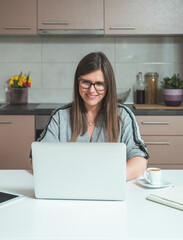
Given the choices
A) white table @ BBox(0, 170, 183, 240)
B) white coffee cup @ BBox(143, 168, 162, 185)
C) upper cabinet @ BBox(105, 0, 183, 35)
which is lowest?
white table @ BBox(0, 170, 183, 240)

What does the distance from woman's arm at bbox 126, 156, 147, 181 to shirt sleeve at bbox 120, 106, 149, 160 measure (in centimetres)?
5

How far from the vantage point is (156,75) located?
3.68 metres

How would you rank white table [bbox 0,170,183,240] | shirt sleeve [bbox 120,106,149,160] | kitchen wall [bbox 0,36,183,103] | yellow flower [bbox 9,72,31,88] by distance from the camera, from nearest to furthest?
white table [bbox 0,170,183,240]
shirt sleeve [bbox 120,106,149,160]
yellow flower [bbox 9,72,31,88]
kitchen wall [bbox 0,36,183,103]

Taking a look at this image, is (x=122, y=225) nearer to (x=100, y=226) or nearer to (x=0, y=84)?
(x=100, y=226)

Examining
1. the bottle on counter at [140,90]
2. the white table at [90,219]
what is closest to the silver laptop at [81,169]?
the white table at [90,219]

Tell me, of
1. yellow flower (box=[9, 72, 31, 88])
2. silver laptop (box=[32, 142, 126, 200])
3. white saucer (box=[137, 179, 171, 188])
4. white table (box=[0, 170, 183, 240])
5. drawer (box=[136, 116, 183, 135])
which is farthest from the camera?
yellow flower (box=[9, 72, 31, 88])

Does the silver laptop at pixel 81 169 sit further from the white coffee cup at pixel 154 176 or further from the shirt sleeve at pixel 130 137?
the shirt sleeve at pixel 130 137

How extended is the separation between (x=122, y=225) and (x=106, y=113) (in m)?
0.94

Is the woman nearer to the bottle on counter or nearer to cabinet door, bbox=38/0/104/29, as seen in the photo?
cabinet door, bbox=38/0/104/29

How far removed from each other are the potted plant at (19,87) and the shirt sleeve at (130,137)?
67.2 inches

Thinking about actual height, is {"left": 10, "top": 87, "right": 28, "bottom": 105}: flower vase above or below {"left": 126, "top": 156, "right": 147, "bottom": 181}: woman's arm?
above

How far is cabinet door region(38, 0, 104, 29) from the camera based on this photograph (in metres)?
3.29

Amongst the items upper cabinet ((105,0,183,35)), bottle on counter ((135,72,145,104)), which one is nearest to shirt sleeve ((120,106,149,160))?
upper cabinet ((105,0,183,35))

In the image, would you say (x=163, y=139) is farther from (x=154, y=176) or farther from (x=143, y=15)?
(x=154, y=176)
